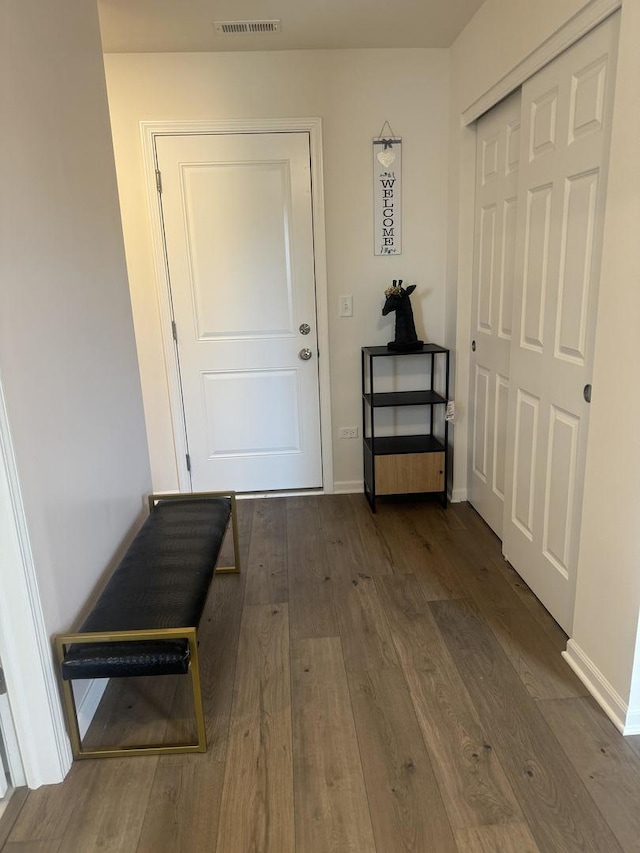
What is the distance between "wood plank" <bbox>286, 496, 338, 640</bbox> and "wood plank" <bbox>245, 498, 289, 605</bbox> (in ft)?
0.12

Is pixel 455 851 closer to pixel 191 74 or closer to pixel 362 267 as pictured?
pixel 362 267

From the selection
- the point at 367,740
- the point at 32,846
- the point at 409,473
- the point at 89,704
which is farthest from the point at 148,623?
the point at 409,473

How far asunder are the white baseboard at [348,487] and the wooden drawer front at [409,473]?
0.38 metres

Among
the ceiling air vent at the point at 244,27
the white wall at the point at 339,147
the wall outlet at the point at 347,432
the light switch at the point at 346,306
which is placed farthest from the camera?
the wall outlet at the point at 347,432

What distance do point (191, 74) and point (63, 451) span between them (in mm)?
2307

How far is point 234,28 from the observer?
2678 millimetres

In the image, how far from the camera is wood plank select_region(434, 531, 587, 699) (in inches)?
75.0

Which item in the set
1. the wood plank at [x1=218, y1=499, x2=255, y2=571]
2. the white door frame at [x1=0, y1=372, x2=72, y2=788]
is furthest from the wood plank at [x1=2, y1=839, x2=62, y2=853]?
the wood plank at [x1=218, y1=499, x2=255, y2=571]

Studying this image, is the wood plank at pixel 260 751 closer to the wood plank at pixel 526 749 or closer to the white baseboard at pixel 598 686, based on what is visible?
the wood plank at pixel 526 749

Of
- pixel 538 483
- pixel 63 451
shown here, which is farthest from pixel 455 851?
pixel 63 451

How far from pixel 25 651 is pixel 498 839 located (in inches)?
51.1

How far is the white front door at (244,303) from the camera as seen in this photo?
3121 millimetres

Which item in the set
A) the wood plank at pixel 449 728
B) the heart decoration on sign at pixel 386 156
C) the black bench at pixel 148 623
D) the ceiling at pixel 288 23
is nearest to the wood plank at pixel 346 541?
the wood plank at pixel 449 728

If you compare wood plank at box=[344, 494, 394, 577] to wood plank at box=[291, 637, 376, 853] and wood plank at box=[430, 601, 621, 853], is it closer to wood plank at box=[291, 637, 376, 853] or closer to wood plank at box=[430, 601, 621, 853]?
wood plank at box=[430, 601, 621, 853]
